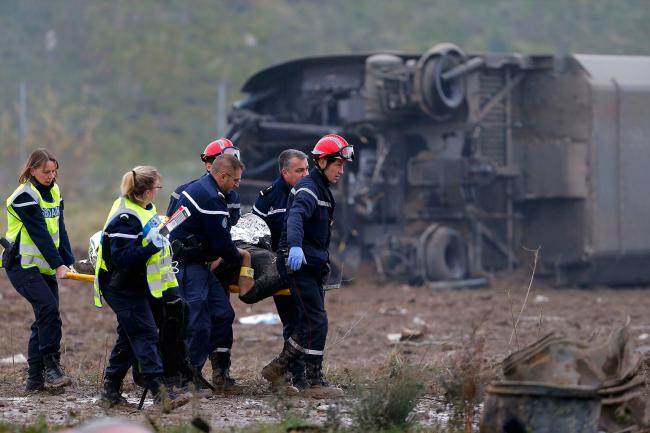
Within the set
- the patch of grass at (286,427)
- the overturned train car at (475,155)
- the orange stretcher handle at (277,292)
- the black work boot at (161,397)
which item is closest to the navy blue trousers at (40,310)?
the black work boot at (161,397)

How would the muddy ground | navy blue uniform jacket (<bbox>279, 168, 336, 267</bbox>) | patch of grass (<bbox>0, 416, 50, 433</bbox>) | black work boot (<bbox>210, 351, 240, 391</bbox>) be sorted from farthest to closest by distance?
black work boot (<bbox>210, 351, 240, 391</bbox>), navy blue uniform jacket (<bbox>279, 168, 336, 267</bbox>), the muddy ground, patch of grass (<bbox>0, 416, 50, 433</bbox>)

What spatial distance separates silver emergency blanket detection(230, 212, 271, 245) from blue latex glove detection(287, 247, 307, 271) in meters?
1.04

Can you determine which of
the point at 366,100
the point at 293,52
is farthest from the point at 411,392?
the point at 293,52

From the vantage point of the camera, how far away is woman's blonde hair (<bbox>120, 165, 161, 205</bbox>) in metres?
8.06

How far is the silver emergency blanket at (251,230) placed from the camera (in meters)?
9.68

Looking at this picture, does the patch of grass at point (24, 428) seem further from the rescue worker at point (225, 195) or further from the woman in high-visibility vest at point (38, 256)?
the rescue worker at point (225, 195)

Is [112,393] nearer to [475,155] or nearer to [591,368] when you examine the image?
[591,368]

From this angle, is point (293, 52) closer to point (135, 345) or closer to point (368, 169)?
point (368, 169)

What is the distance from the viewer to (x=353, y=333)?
45.9 ft

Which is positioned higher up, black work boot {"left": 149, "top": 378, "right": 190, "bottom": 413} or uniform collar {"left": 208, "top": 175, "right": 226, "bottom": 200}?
uniform collar {"left": 208, "top": 175, "right": 226, "bottom": 200}

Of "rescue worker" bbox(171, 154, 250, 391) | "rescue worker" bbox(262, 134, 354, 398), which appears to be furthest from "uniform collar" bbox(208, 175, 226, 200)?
"rescue worker" bbox(262, 134, 354, 398)

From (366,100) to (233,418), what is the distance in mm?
10750

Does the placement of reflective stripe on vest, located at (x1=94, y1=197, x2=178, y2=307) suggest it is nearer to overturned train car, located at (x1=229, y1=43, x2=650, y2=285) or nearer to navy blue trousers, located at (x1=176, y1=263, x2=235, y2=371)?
navy blue trousers, located at (x1=176, y1=263, x2=235, y2=371)

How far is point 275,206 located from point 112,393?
1903mm
